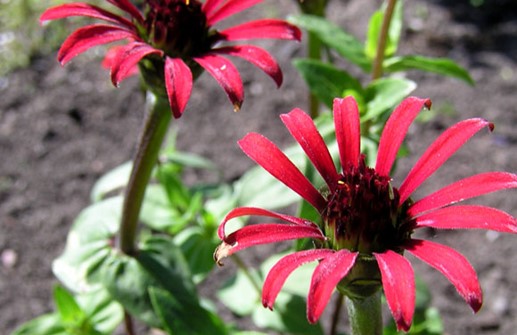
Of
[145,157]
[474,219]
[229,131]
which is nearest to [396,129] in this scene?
[474,219]

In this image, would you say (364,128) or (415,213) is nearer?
(415,213)

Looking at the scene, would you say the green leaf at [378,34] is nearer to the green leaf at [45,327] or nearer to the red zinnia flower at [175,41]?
the red zinnia flower at [175,41]

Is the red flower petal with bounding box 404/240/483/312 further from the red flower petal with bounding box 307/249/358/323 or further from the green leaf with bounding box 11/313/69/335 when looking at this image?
the green leaf with bounding box 11/313/69/335

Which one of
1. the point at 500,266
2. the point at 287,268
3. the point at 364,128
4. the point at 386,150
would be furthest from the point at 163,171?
the point at 500,266

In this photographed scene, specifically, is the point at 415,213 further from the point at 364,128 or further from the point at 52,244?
the point at 52,244

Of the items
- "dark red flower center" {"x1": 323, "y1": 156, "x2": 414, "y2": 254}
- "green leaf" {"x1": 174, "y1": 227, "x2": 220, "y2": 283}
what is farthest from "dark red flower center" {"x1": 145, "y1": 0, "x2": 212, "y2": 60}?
"green leaf" {"x1": 174, "y1": 227, "x2": 220, "y2": 283}
